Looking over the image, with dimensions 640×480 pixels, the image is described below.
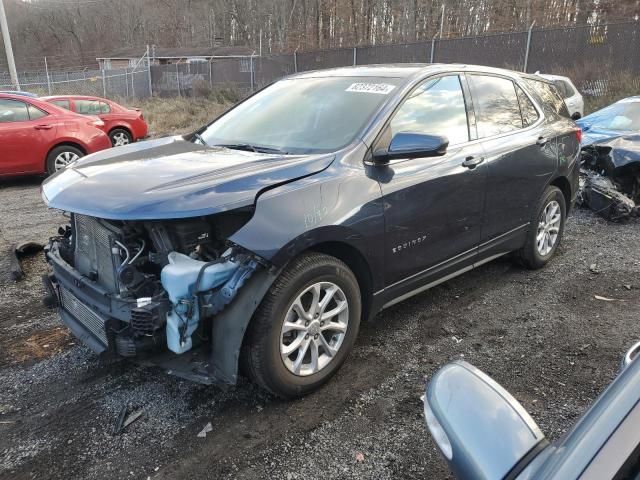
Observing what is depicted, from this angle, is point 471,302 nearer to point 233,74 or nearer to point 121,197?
point 121,197

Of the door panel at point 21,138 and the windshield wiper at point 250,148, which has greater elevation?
the windshield wiper at point 250,148

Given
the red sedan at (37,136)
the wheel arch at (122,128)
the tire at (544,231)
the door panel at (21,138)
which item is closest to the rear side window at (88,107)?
the wheel arch at (122,128)

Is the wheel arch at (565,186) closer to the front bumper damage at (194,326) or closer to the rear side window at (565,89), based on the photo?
the front bumper damage at (194,326)

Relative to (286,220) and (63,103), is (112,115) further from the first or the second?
(286,220)

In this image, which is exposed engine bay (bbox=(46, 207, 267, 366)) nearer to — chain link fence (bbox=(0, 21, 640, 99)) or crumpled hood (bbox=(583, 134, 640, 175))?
crumpled hood (bbox=(583, 134, 640, 175))

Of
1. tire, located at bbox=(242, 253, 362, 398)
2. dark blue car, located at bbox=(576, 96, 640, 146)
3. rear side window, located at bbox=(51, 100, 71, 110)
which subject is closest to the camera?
tire, located at bbox=(242, 253, 362, 398)

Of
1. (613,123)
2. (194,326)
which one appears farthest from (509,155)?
(613,123)

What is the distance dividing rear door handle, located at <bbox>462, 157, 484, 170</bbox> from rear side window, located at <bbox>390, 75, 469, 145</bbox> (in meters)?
0.15

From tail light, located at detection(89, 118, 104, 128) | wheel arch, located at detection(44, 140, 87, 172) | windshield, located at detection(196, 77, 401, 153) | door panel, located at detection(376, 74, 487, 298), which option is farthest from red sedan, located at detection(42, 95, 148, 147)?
door panel, located at detection(376, 74, 487, 298)

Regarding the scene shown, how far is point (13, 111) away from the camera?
873 cm

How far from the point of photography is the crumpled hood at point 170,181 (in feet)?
8.35

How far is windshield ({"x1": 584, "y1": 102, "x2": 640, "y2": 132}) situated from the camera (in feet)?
26.4

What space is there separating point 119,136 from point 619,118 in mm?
10415

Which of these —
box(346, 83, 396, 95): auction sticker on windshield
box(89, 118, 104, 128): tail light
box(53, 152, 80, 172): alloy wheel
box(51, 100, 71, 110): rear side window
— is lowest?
box(53, 152, 80, 172): alloy wheel
